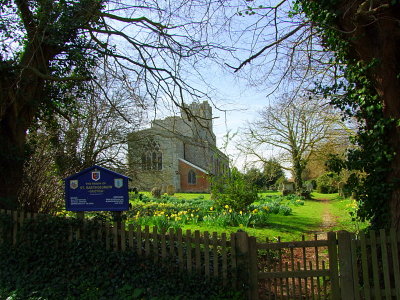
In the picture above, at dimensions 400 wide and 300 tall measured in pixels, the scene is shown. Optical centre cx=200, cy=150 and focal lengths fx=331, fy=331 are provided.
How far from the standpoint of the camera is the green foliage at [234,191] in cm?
1248

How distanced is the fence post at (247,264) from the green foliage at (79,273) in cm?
21

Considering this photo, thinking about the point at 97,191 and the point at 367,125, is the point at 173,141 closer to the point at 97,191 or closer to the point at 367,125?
the point at 97,191

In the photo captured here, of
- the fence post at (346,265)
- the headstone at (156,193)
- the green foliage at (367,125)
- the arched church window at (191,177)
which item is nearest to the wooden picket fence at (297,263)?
the fence post at (346,265)

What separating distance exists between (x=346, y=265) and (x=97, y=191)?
13.8 ft

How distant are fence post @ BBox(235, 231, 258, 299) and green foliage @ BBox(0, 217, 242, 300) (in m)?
0.21

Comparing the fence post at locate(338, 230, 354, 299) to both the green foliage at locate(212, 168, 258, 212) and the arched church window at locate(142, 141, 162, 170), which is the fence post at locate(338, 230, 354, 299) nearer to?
the green foliage at locate(212, 168, 258, 212)

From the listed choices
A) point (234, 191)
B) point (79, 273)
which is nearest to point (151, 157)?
point (234, 191)

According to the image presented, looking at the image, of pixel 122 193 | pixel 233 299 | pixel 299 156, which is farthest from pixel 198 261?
pixel 299 156

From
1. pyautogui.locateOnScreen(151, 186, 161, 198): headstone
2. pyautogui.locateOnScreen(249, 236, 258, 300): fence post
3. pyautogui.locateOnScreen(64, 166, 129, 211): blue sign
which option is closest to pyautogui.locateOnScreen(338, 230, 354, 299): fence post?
pyautogui.locateOnScreen(249, 236, 258, 300): fence post

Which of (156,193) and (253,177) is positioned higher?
(253,177)

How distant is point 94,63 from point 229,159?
22.9 feet

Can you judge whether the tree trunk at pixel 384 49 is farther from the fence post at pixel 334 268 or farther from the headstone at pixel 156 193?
the headstone at pixel 156 193

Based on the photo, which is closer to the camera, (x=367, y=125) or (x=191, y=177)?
(x=367, y=125)

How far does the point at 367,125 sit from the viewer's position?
5621 mm
